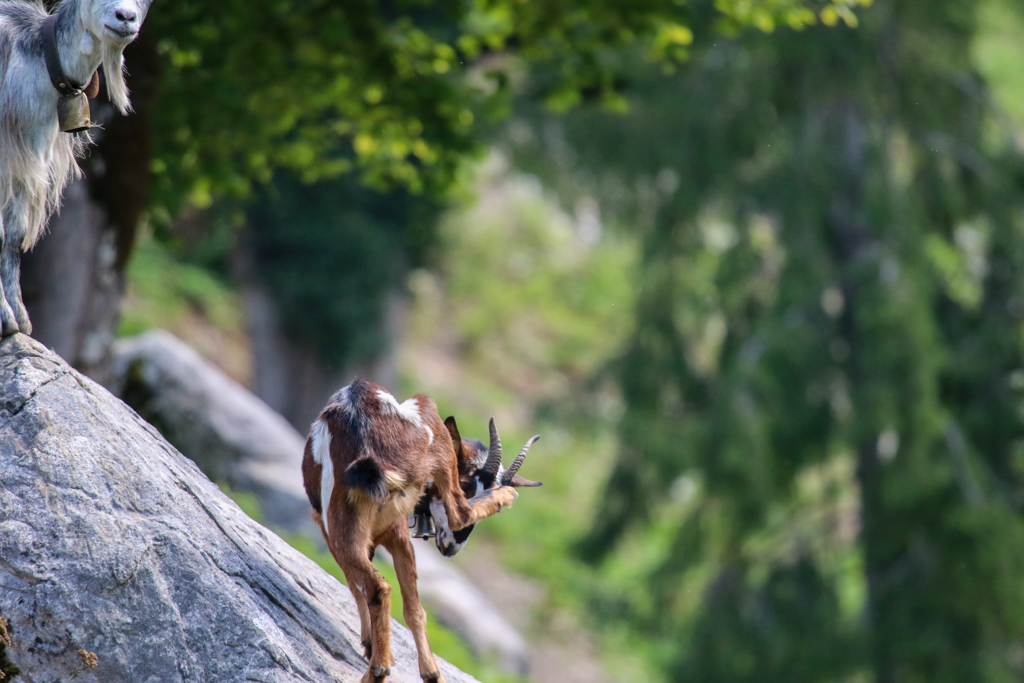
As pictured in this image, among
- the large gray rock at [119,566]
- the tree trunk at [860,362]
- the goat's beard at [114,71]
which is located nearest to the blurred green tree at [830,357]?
the tree trunk at [860,362]

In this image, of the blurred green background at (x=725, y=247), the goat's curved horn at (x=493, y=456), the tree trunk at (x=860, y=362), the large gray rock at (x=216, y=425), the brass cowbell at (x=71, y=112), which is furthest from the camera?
the tree trunk at (x=860, y=362)

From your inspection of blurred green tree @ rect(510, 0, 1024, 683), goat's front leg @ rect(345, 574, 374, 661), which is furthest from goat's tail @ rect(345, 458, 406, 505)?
blurred green tree @ rect(510, 0, 1024, 683)

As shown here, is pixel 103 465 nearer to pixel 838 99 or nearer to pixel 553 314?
pixel 838 99

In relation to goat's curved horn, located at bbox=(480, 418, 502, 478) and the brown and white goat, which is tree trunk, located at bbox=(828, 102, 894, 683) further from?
the brown and white goat

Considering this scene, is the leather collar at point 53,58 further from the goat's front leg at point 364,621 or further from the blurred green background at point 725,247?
the blurred green background at point 725,247

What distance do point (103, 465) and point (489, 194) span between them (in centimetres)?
2296

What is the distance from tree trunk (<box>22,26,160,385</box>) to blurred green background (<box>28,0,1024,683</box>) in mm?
84

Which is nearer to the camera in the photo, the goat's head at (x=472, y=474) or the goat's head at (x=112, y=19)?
the goat's head at (x=112, y=19)

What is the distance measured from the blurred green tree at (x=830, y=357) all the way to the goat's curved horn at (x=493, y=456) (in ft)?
19.2

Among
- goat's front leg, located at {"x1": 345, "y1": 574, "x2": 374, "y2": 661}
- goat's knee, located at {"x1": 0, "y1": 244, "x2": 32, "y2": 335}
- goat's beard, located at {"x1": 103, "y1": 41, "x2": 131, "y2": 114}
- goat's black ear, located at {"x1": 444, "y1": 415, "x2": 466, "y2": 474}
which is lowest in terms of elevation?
goat's front leg, located at {"x1": 345, "y1": 574, "x2": 374, "y2": 661}

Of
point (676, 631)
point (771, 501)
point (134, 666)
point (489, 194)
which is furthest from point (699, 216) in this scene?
point (489, 194)

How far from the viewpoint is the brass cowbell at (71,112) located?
10.9ft

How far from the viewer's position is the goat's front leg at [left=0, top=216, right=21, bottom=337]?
3.33 metres

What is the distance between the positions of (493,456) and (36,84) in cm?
209
